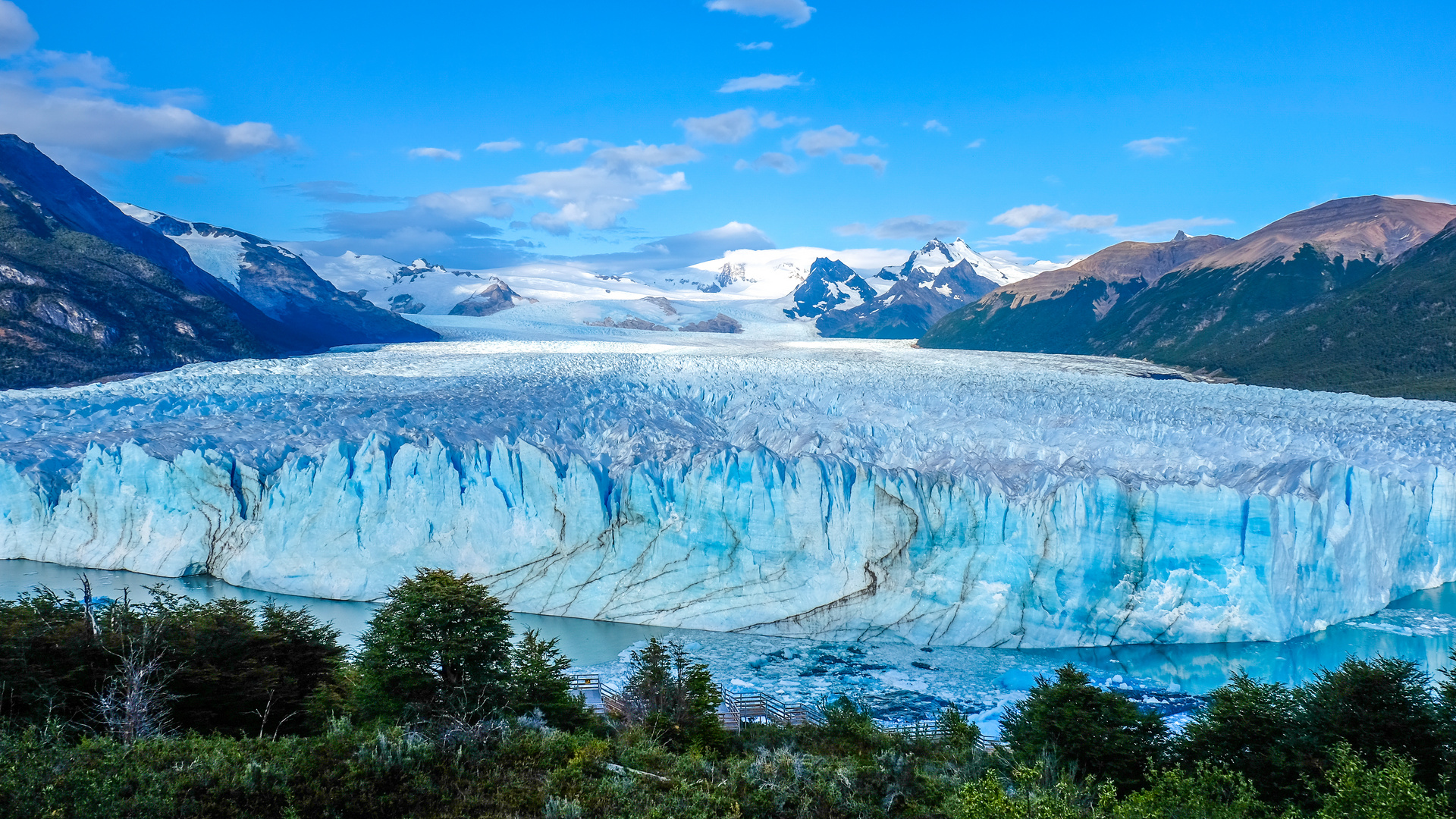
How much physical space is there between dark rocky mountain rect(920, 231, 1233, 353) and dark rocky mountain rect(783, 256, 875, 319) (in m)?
27.3

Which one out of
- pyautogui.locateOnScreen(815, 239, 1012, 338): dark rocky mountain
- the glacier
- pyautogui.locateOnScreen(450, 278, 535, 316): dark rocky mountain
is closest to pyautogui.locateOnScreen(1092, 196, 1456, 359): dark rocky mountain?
pyautogui.locateOnScreen(815, 239, 1012, 338): dark rocky mountain

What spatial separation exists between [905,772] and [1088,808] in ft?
5.82

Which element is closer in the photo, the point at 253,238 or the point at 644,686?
the point at 644,686

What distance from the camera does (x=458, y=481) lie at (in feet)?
55.5

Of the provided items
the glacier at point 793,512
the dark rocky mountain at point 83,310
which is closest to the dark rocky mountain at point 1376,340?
the glacier at point 793,512

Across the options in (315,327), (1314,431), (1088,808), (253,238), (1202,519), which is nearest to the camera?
(1088,808)

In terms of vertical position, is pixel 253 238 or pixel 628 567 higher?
pixel 253 238

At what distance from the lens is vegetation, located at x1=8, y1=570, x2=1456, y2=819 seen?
5.87m

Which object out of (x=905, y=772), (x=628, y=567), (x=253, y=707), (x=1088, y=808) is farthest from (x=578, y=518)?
(x=1088, y=808)

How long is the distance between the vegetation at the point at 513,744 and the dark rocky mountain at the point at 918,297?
94259 millimetres

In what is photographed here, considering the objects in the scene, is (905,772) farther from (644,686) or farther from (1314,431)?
(1314,431)

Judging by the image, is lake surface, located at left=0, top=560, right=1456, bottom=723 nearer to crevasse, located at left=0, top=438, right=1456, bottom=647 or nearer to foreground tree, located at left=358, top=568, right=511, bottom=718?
crevasse, located at left=0, top=438, right=1456, bottom=647

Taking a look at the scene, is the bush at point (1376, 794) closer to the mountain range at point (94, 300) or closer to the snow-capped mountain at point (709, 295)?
the mountain range at point (94, 300)

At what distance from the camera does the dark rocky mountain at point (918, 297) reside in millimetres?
110188
